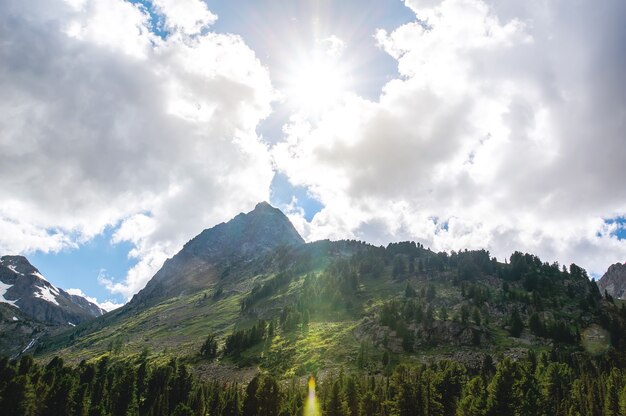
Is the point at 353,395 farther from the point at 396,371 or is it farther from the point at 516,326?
the point at 516,326

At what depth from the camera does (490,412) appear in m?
69.1

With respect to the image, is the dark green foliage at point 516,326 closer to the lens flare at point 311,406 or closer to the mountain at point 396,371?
the mountain at point 396,371

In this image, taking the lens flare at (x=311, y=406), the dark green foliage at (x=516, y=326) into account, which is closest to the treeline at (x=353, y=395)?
the lens flare at (x=311, y=406)

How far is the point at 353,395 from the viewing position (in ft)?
313

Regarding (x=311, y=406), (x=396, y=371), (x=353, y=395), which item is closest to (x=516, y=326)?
(x=396, y=371)

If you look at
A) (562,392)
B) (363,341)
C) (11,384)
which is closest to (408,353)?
(363,341)

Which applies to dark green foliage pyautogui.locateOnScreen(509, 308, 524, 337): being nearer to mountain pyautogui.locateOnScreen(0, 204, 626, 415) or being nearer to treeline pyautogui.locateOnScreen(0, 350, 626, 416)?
mountain pyautogui.locateOnScreen(0, 204, 626, 415)

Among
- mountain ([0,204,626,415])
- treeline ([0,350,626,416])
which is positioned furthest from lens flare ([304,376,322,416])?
treeline ([0,350,626,416])

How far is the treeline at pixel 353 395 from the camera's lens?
250ft

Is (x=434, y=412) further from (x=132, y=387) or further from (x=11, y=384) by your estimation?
(x=11, y=384)

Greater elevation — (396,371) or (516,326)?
(516,326)

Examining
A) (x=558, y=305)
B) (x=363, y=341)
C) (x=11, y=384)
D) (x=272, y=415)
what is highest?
(x=558, y=305)

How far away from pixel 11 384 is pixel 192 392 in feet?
140

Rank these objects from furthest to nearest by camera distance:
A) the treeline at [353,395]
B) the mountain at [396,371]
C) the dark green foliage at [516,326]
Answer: the dark green foliage at [516,326] < the mountain at [396,371] < the treeline at [353,395]
